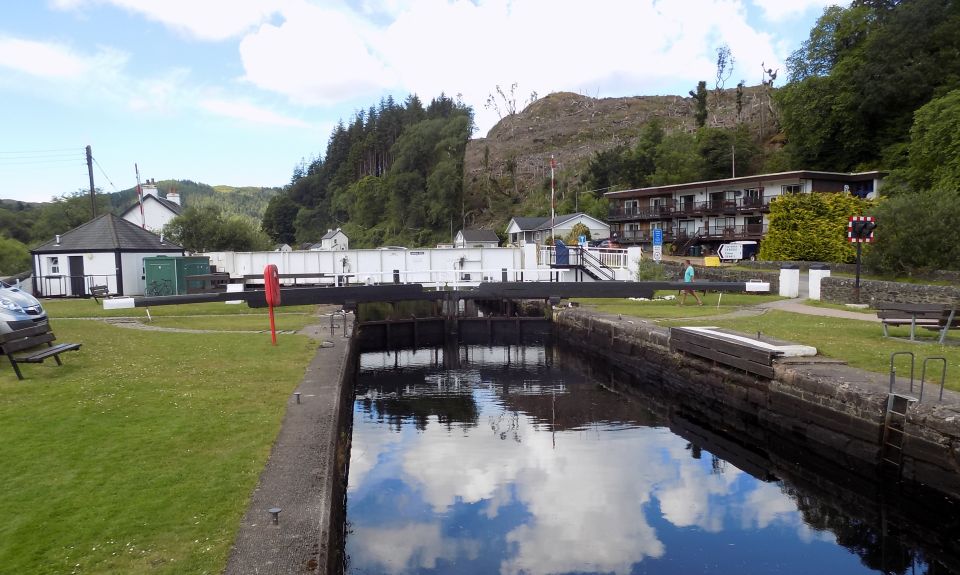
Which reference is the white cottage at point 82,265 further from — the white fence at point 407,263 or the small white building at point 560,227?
the small white building at point 560,227

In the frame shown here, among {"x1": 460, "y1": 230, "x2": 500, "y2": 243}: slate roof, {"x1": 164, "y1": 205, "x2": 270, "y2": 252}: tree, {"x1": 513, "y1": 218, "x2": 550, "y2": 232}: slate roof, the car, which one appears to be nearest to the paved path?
the car

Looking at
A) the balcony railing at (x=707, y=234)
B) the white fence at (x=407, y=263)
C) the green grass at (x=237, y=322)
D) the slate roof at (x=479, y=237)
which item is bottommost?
the green grass at (x=237, y=322)

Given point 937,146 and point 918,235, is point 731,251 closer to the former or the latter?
point 937,146

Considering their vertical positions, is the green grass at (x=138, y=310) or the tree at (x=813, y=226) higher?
the tree at (x=813, y=226)

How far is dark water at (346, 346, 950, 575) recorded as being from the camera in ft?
26.1

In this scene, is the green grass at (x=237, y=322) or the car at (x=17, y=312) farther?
the green grass at (x=237, y=322)

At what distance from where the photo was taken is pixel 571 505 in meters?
9.50

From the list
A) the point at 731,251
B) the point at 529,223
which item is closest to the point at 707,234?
the point at 731,251

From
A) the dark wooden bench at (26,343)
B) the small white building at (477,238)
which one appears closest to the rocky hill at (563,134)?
the small white building at (477,238)

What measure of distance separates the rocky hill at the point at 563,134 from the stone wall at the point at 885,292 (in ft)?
180

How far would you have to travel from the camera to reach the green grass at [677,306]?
22548 millimetres

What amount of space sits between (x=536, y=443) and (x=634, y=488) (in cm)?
279

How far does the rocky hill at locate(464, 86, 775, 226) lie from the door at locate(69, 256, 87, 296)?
63.3 m

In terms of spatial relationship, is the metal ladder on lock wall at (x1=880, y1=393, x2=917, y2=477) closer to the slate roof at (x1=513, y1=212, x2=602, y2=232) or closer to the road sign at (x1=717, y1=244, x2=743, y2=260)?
the road sign at (x1=717, y1=244, x2=743, y2=260)
